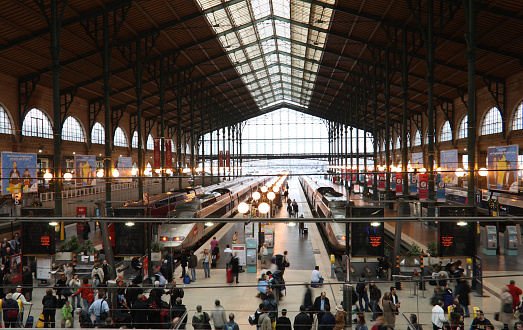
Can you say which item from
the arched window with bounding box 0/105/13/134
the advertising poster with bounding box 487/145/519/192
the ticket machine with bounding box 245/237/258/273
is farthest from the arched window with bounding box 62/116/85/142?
the advertising poster with bounding box 487/145/519/192

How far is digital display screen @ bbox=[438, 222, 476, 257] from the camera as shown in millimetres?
13102

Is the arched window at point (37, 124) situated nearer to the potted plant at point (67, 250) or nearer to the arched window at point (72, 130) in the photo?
the arched window at point (72, 130)

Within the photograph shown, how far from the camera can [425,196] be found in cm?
2247

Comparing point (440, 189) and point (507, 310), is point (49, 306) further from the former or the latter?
point (440, 189)

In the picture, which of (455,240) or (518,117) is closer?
(455,240)

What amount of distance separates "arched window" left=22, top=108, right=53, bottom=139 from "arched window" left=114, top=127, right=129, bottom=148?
1138cm

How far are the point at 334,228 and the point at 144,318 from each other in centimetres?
1256

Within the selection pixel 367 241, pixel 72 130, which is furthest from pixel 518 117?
pixel 72 130

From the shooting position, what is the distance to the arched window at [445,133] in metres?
40.0

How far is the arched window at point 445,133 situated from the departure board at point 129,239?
3544cm

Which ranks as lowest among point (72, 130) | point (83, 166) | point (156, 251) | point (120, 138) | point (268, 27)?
point (156, 251)

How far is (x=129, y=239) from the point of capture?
549 inches

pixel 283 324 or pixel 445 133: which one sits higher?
pixel 445 133

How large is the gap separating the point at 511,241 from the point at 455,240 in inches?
310
